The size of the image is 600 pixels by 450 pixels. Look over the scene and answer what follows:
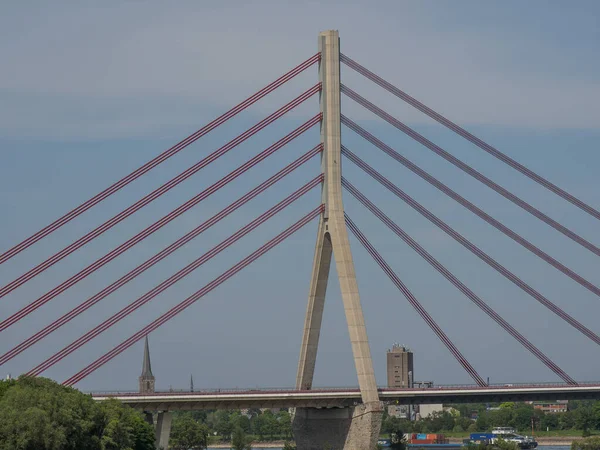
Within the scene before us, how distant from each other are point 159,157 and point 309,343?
62.8 ft

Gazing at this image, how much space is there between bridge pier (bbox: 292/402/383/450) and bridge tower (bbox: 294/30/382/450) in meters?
0.09

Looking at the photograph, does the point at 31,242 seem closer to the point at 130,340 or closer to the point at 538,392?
the point at 130,340

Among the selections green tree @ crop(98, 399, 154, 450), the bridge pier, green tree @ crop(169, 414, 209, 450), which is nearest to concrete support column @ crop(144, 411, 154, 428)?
green tree @ crop(98, 399, 154, 450)

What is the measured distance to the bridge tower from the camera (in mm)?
92438

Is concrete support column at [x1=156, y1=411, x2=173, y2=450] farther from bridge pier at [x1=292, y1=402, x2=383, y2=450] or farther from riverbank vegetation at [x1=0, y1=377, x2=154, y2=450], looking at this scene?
bridge pier at [x1=292, y1=402, x2=383, y2=450]

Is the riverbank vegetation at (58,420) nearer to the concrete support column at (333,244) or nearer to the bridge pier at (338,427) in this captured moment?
the concrete support column at (333,244)

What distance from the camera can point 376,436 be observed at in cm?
9625

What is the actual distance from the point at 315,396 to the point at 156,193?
21.8 metres

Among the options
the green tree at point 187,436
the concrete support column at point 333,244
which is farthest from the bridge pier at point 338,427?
the green tree at point 187,436

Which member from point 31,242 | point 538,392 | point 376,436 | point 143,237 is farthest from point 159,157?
point 538,392

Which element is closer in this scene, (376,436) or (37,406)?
(37,406)

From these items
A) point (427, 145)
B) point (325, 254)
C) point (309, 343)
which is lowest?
point (309, 343)

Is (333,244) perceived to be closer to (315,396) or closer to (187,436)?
(315,396)

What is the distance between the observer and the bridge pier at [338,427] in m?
95.9
